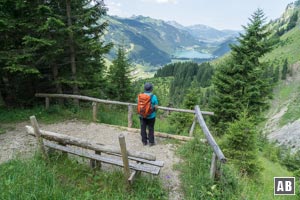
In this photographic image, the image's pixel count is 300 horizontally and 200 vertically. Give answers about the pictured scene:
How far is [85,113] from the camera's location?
10.2m

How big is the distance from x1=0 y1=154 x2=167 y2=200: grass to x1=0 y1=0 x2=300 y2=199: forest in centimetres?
2

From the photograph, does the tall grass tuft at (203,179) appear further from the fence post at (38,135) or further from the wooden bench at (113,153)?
the fence post at (38,135)

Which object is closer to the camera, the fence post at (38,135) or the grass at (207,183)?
the grass at (207,183)

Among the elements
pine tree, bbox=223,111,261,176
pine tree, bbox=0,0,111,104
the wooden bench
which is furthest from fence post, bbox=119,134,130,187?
pine tree, bbox=0,0,111,104

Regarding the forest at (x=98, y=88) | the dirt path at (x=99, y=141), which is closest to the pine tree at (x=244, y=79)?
the forest at (x=98, y=88)

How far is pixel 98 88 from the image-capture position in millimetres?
12477

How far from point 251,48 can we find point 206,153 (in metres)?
11.2

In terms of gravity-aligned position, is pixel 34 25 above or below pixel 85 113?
above

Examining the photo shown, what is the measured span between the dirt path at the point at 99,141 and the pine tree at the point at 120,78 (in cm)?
818

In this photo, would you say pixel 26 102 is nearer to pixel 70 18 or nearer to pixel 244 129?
pixel 70 18

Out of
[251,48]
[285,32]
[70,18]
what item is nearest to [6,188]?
[70,18]

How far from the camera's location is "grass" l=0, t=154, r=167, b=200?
3.61m

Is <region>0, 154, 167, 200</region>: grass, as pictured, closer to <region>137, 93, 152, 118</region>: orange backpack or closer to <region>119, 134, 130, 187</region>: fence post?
<region>119, 134, 130, 187</region>: fence post

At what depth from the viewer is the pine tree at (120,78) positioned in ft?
55.5
